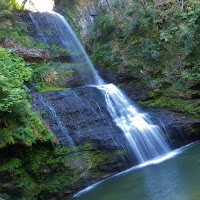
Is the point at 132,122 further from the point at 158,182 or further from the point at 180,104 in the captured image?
the point at 158,182

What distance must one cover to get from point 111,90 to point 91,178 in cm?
605

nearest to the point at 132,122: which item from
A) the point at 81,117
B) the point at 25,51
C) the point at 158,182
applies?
the point at 81,117

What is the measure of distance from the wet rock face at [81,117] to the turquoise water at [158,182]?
4.71 feet

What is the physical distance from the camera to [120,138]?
8258mm

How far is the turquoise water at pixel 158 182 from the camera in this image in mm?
5211

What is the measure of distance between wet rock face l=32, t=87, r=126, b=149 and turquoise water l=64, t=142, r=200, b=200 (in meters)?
1.43

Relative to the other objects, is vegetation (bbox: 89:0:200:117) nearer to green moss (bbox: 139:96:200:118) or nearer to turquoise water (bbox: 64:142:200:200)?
green moss (bbox: 139:96:200:118)

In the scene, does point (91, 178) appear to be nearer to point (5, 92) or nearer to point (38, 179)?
point (38, 179)

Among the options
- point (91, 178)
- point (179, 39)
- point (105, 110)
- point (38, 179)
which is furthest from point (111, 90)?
point (38, 179)

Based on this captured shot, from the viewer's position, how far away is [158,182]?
19.8 feet

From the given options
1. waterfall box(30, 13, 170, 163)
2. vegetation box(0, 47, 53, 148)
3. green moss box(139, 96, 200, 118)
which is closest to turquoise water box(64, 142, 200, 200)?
waterfall box(30, 13, 170, 163)

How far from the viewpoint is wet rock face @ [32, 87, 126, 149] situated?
784cm

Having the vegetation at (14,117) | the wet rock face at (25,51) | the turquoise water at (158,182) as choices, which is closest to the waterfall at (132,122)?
the turquoise water at (158,182)

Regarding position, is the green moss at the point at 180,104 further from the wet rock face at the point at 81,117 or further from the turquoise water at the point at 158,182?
the wet rock face at the point at 81,117
